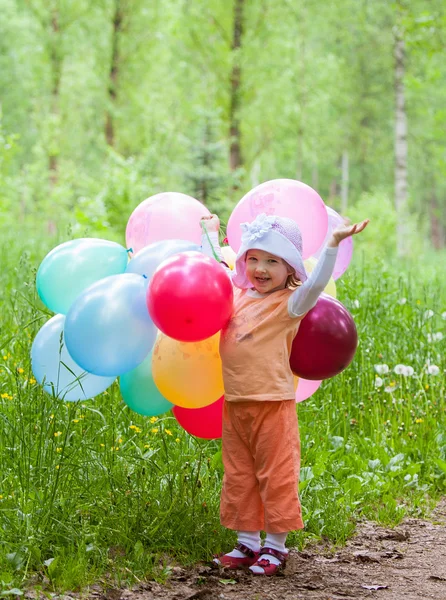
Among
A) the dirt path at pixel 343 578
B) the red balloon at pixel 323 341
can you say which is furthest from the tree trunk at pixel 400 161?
the red balloon at pixel 323 341

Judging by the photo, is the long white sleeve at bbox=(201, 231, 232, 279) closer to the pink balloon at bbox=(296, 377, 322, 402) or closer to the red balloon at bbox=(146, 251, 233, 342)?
the red balloon at bbox=(146, 251, 233, 342)

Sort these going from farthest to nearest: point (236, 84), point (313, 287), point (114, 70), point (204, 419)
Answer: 1. point (114, 70)
2. point (236, 84)
3. point (204, 419)
4. point (313, 287)

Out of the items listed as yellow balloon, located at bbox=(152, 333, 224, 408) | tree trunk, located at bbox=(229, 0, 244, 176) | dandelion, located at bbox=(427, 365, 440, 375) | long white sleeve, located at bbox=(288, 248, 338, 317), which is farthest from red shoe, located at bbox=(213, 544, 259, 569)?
tree trunk, located at bbox=(229, 0, 244, 176)

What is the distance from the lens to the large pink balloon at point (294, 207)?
3143 mm

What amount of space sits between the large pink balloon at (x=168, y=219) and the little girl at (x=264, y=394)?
0.43m

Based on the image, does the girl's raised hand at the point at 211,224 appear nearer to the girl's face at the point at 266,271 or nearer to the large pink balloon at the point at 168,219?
the large pink balloon at the point at 168,219

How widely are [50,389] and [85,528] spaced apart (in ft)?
1.88

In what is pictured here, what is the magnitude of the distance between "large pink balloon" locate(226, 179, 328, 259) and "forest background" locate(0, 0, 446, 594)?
1.10 m

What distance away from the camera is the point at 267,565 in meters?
3.02

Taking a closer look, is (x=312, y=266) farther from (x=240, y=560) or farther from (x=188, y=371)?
(x=240, y=560)

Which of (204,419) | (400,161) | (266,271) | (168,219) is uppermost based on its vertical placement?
(400,161)

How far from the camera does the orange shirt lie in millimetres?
2939

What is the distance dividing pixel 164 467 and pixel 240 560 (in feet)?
2.37

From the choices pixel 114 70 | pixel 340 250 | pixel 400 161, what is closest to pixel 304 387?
pixel 340 250
